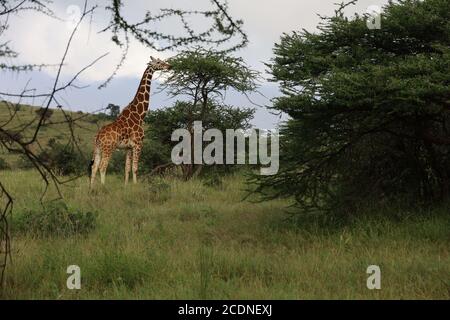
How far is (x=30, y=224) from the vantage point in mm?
7738

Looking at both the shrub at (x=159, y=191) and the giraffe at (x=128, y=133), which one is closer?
the shrub at (x=159, y=191)

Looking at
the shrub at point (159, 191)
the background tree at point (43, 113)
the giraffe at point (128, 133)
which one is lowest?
the shrub at point (159, 191)

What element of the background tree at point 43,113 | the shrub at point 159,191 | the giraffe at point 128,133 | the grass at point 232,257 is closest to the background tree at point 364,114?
the grass at point 232,257

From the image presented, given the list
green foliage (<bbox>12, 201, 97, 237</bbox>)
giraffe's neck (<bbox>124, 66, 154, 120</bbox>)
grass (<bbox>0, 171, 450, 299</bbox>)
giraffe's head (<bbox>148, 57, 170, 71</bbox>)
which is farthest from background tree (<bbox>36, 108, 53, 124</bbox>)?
giraffe's head (<bbox>148, 57, 170, 71</bbox>)

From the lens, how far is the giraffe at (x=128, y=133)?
41.8 feet

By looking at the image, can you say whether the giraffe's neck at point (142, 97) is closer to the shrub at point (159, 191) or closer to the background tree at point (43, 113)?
the shrub at point (159, 191)

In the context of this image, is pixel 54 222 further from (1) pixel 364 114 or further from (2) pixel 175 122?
(2) pixel 175 122

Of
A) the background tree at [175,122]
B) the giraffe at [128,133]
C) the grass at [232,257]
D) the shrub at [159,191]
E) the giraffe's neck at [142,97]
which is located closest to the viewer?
the grass at [232,257]

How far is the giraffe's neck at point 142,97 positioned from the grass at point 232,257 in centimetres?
479

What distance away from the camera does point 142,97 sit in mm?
13930

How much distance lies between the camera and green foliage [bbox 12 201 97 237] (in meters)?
7.50

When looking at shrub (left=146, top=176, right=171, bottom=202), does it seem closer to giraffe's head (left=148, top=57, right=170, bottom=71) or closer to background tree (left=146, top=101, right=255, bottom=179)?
giraffe's head (left=148, top=57, right=170, bottom=71)

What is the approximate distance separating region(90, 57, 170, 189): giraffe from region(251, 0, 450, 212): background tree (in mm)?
5258

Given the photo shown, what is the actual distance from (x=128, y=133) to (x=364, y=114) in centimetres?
695
